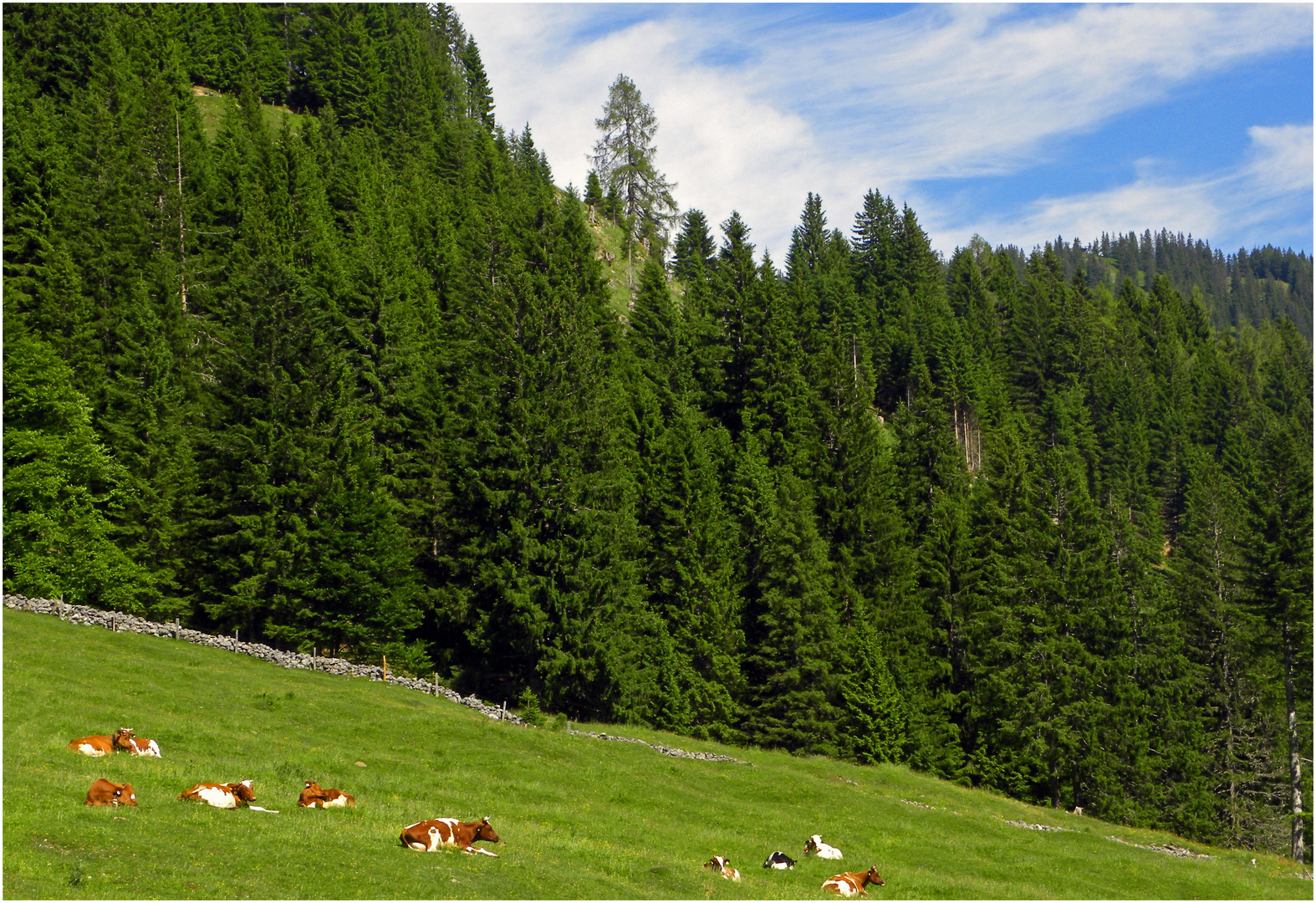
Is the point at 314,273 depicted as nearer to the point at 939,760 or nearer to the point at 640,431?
the point at 640,431

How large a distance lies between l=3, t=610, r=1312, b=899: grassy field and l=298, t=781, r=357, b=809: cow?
0.39m

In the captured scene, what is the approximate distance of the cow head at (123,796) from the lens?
18422mm

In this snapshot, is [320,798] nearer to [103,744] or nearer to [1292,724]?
[103,744]

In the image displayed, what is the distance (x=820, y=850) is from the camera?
2672 centimetres

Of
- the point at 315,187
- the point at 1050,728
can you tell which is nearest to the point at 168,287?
the point at 315,187

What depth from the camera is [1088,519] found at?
230 feet

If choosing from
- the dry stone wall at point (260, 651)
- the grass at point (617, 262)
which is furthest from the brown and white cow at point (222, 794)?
the grass at point (617, 262)

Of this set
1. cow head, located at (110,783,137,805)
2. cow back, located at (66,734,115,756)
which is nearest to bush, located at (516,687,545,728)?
cow back, located at (66,734,115,756)

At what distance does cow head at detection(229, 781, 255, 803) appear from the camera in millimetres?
20391

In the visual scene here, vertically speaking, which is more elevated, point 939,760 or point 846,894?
point 846,894

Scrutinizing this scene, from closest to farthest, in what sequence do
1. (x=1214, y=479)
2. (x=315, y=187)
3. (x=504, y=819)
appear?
(x=504, y=819)
(x=315, y=187)
(x=1214, y=479)

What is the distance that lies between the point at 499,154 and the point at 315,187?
146 feet

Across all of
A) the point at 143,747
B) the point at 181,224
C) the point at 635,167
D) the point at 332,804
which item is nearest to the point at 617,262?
the point at 635,167

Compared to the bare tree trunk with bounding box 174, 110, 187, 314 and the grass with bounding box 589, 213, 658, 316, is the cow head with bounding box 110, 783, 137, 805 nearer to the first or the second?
the bare tree trunk with bounding box 174, 110, 187, 314
